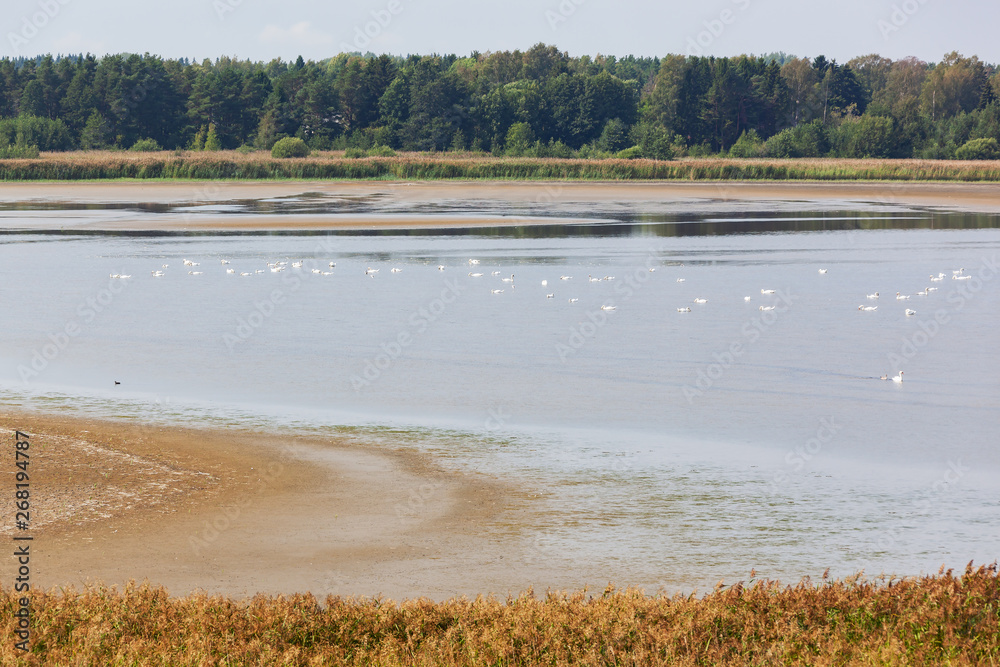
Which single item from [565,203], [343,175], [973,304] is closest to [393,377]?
[973,304]

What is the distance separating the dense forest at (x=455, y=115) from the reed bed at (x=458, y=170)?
1660cm

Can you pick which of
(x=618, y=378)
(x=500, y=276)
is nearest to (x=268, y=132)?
(x=500, y=276)

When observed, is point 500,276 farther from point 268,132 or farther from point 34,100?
point 34,100

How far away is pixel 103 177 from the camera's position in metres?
91.2

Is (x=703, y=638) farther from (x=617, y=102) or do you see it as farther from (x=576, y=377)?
(x=617, y=102)

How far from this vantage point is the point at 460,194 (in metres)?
78.9

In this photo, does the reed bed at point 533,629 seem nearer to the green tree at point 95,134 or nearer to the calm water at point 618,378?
the calm water at point 618,378

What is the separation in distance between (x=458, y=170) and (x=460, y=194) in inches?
569

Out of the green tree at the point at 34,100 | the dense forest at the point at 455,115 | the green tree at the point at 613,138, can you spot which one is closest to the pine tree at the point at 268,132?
the dense forest at the point at 455,115

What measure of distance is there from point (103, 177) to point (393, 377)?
261 feet

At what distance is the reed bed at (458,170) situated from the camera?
91.1m

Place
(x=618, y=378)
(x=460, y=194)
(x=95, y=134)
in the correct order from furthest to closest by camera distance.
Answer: (x=95, y=134), (x=460, y=194), (x=618, y=378)

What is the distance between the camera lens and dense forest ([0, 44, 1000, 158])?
379 feet

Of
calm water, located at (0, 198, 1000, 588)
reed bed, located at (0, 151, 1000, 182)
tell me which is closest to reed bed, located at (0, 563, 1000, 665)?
calm water, located at (0, 198, 1000, 588)
